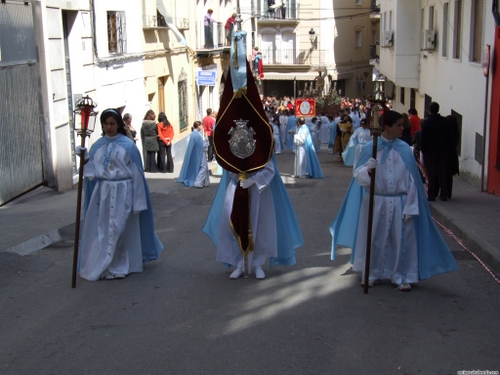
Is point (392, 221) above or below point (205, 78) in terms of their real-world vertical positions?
below

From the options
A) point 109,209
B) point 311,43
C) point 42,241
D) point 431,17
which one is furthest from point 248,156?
point 311,43

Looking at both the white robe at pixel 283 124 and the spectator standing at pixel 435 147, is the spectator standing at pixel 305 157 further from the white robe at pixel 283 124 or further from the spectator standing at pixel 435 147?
the white robe at pixel 283 124

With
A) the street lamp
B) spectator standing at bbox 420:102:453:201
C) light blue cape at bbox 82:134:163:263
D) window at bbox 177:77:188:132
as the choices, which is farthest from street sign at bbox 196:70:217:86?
the street lamp

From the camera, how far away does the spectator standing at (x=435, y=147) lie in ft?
41.9

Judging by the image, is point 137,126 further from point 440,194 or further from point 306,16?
point 306,16

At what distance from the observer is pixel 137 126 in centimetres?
2123

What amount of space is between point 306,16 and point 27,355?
4796 cm

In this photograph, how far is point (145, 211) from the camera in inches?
315

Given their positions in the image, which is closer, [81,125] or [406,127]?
[81,125]

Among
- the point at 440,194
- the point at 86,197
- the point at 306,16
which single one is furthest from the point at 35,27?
the point at 306,16

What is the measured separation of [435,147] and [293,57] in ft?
132

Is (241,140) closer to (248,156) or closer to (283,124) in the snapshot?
(248,156)

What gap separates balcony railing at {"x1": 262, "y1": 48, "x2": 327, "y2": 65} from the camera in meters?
51.3

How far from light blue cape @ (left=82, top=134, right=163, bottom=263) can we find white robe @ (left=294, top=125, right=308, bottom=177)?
12397mm
